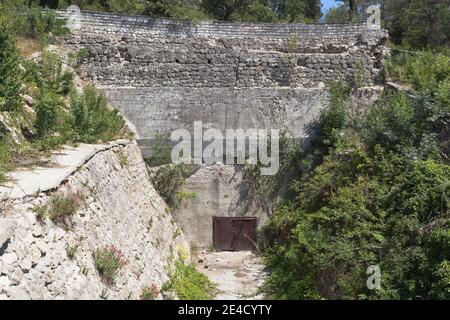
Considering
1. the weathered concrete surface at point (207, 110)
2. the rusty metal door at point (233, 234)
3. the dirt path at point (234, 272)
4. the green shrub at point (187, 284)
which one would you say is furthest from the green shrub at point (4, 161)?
the rusty metal door at point (233, 234)

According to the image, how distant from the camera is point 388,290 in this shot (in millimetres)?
5738

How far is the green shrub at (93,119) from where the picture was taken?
8.85 meters

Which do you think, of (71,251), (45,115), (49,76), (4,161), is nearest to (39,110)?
(45,115)

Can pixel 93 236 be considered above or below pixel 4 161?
below

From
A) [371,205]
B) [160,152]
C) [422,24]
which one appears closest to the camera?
[371,205]

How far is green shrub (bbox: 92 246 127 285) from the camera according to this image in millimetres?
5250

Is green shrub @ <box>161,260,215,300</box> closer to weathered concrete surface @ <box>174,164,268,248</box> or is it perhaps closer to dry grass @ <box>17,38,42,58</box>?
weathered concrete surface @ <box>174,164,268,248</box>

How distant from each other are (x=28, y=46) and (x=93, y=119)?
4.11 m

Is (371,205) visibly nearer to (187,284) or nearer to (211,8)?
(187,284)

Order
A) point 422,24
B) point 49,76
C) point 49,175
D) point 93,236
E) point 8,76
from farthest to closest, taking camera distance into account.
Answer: point 422,24
point 49,76
point 8,76
point 49,175
point 93,236

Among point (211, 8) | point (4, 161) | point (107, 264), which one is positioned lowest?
point (107, 264)

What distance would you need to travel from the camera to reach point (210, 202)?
1080 cm

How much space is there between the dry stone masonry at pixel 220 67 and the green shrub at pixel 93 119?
2.87 feet
